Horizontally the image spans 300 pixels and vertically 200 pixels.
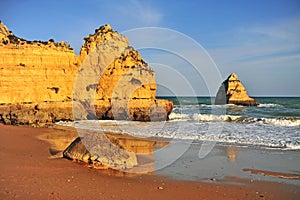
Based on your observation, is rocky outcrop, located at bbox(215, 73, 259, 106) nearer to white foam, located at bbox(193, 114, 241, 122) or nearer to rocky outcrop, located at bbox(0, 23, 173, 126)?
white foam, located at bbox(193, 114, 241, 122)

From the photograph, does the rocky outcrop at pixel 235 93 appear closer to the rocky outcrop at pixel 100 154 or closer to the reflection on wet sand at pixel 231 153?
the reflection on wet sand at pixel 231 153

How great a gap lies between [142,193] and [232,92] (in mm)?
57681

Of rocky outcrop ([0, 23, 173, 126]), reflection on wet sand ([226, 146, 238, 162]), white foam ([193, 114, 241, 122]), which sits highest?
rocky outcrop ([0, 23, 173, 126])

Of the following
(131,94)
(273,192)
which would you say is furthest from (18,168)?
(131,94)

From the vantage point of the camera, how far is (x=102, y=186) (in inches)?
236

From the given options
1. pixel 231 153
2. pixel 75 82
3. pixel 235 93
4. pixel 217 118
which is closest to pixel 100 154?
pixel 231 153

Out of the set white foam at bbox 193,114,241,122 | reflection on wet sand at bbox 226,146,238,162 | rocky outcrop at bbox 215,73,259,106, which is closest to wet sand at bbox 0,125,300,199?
reflection on wet sand at bbox 226,146,238,162

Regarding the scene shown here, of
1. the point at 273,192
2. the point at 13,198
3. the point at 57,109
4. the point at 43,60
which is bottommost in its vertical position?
the point at 273,192

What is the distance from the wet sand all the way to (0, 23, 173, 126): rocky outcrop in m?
13.9

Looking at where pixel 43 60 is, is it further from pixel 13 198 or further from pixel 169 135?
pixel 13 198

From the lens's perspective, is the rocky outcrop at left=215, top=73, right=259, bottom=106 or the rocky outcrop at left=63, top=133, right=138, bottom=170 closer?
the rocky outcrop at left=63, top=133, right=138, bottom=170

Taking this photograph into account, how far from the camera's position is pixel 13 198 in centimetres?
482

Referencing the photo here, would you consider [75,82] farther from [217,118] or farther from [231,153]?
[231,153]

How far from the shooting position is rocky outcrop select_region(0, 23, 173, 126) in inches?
811
